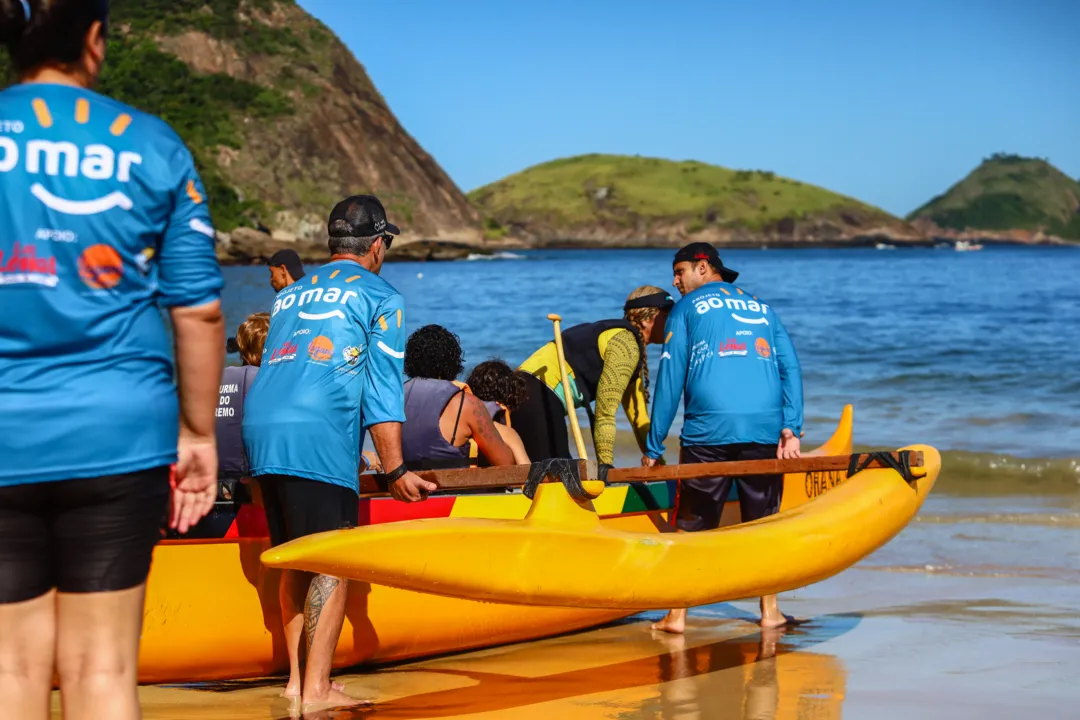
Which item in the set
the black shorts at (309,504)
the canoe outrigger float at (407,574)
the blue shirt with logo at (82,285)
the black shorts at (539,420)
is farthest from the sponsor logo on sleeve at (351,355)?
the black shorts at (539,420)

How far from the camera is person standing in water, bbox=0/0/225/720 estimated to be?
2430 mm

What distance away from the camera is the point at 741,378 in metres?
6.21

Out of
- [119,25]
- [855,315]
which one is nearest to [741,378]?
[855,315]

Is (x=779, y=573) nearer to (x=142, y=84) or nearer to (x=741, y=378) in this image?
(x=741, y=378)

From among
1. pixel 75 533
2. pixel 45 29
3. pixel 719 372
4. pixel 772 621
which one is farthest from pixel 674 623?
pixel 45 29

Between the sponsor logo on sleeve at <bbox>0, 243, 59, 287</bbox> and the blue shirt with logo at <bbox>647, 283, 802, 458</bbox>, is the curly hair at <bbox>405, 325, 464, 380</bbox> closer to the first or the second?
the blue shirt with logo at <bbox>647, 283, 802, 458</bbox>

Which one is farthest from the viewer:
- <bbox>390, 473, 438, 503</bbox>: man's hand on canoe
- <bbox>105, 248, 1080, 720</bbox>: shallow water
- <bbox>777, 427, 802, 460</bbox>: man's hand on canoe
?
<bbox>777, 427, 802, 460</bbox>: man's hand on canoe

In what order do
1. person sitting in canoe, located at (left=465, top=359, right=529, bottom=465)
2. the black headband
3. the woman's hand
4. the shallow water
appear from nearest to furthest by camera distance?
1. the woman's hand
2. the shallow water
3. person sitting in canoe, located at (left=465, top=359, right=529, bottom=465)
4. the black headband

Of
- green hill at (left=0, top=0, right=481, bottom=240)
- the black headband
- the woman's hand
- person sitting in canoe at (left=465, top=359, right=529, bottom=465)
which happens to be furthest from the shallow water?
green hill at (left=0, top=0, right=481, bottom=240)

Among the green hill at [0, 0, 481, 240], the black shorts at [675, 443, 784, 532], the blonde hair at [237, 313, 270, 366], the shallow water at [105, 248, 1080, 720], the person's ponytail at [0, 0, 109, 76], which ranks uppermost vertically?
the green hill at [0, 0, 481, 240]

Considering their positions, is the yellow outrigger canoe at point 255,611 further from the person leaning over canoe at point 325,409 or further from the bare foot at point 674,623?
the bare foot at point 674,623

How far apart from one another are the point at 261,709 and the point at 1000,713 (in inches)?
113

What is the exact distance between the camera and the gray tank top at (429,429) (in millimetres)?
5758

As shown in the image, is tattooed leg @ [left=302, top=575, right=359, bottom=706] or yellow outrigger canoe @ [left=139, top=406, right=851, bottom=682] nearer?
tattooed leg @ [left=302, top=575, right=359, bottom=706]
